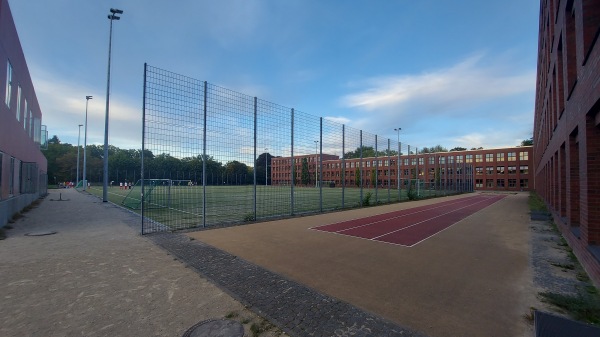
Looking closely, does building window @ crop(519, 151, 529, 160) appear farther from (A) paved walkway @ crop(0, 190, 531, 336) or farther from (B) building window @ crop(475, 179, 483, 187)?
(A) paved walkway @ crop(0, 190, 531, 336)

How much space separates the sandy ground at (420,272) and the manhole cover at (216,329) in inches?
63.8

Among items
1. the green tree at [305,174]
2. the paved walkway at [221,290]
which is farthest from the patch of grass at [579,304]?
the green tree at [305,174]

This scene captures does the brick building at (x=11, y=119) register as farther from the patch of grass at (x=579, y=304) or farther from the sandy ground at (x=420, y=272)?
the patch of grass at (x=579, y=304)

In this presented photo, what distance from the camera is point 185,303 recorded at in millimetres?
4082

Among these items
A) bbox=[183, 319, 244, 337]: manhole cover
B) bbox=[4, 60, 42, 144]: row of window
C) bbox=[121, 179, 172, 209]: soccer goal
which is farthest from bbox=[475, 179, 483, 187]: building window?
bbox=[4, 60, 42, 144]: row of window

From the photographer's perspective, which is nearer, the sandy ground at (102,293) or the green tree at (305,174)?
the sandy ground at (102,293)

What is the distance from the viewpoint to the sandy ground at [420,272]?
3678 mm

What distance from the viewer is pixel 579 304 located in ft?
13.0

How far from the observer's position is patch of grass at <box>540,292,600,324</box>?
364 centimetres

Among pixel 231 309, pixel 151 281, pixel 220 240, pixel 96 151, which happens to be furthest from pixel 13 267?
pixel 96 151

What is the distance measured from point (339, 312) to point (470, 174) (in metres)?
53.3

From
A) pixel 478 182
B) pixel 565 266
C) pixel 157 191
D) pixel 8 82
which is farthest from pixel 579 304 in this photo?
pixel 478 182

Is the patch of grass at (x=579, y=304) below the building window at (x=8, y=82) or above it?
below

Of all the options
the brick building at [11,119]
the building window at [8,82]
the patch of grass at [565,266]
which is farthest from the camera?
the building window at [8,82]
